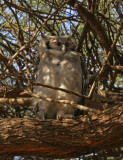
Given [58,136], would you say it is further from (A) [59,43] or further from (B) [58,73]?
(A) [59,43]

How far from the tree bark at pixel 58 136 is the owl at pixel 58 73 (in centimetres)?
61

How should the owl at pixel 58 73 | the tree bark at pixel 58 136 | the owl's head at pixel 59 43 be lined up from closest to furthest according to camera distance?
1. the tree bark at pixel 58 136
2. the owl at pixel 58 73
3. the owl's head at pixel 59 43

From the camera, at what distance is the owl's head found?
12.2ft

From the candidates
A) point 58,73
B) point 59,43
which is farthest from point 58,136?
point 59,43

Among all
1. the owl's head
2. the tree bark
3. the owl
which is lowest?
the tree bark

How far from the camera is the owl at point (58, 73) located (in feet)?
11.3

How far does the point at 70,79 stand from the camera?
344cm

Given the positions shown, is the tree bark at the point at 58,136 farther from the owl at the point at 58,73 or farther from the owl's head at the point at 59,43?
the owl's head at the point at 59,43

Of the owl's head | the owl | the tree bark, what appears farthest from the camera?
the owl's head

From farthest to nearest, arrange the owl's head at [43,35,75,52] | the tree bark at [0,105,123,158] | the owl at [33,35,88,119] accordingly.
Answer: the owl's head at [43,35,75,52] < the owl at [33,35,88,119] < the tree bark at [0,105,123,158]

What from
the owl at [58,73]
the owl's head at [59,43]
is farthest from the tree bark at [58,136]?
the owl's head at [59,43]

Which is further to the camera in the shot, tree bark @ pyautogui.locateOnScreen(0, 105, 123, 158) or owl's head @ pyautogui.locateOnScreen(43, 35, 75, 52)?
owl's head @ pyautogui.locateOnScreen(43, 35, 75, 52)

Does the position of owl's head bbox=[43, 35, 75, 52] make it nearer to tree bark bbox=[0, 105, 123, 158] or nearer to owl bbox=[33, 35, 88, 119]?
owl bbox=[33, 35, 88, 119]

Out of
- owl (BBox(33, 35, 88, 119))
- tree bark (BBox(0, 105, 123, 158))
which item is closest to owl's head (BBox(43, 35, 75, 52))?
owl (BBox(33, 35, 88, 119))
